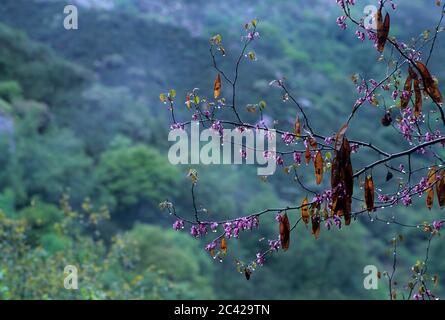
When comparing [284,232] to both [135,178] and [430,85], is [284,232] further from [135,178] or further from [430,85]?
[135,178]

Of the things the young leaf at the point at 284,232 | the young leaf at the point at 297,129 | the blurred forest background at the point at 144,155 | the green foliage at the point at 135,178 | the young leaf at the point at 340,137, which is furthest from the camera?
the green foliage at the point at 135,178

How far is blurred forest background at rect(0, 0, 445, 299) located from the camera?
14.9 meters

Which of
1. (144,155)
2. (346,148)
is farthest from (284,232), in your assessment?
(144,155)

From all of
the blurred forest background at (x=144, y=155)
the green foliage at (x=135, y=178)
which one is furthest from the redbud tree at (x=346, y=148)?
the green foliage at (x=135, y=178)

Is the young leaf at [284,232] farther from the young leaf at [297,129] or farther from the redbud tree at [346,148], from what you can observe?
the young leaf at [297,129]

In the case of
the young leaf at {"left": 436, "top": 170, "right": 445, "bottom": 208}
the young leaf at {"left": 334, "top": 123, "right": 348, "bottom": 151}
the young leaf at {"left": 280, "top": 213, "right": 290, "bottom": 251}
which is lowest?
the young leaf at {"left": 280, "top": 213, "right": 290, "bottom": 251}

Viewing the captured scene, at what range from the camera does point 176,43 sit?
135 ft

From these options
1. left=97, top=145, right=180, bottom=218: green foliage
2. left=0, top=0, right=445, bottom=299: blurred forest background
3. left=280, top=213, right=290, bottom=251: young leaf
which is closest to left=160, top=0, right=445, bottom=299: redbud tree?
left=280, top=213, right=290, bottom=251: young leaf

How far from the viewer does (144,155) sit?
85.4ft

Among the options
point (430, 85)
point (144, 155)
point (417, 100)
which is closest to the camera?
point (430, 85)

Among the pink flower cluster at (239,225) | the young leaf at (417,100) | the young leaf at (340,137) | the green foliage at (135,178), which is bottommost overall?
the pink flower cluster at (239,225)

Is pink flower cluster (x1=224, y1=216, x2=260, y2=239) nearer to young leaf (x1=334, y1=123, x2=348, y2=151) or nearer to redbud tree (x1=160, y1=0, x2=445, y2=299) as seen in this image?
redbud tree (x1=160, y1=0, x2=445, y2=299)

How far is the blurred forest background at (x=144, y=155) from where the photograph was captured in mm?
14927

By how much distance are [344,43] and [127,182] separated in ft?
76.4
